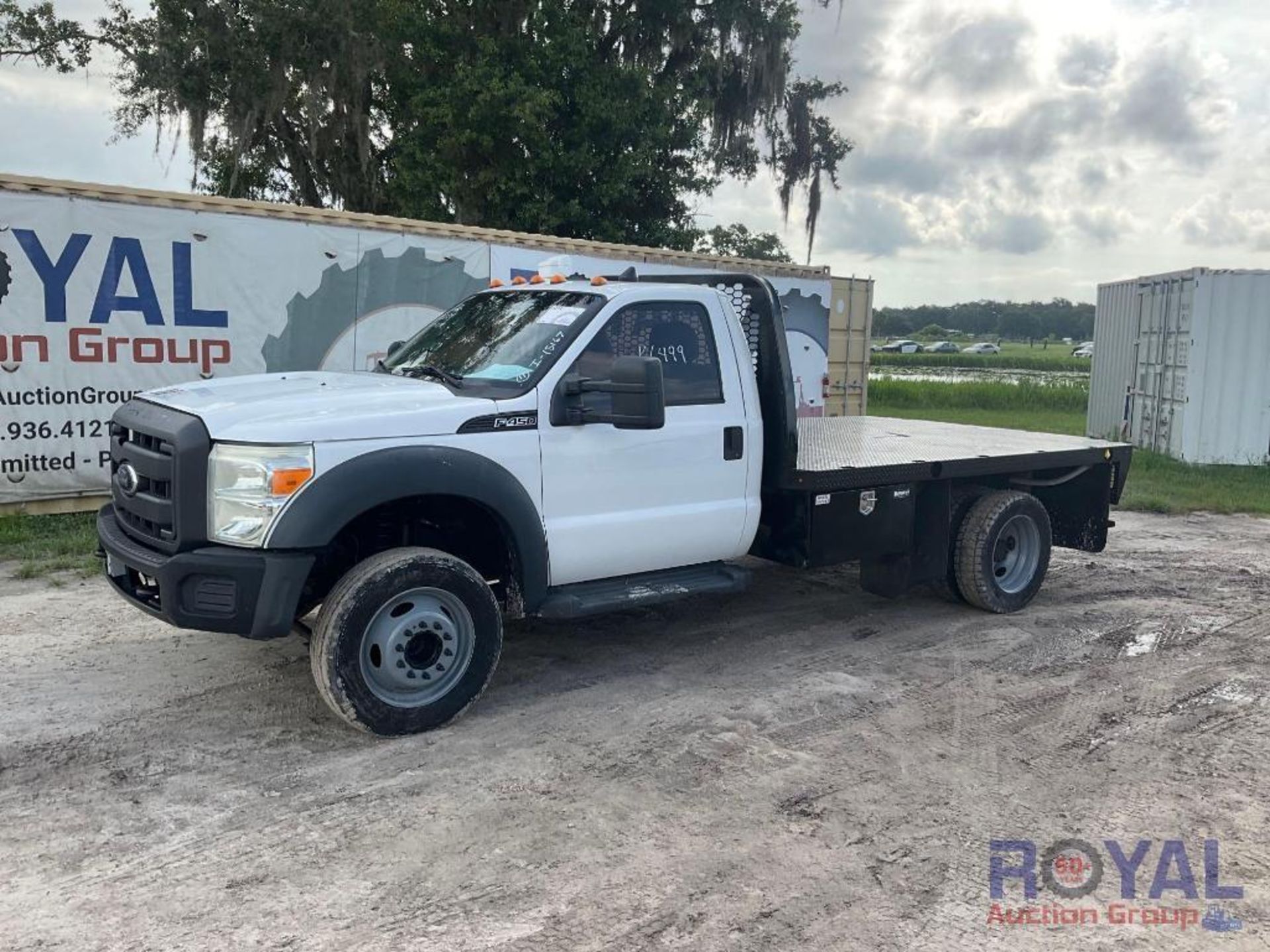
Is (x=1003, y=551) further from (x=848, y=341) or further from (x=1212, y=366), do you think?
(x=848, y=341)

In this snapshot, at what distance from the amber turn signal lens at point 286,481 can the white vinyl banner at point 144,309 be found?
5629 mm

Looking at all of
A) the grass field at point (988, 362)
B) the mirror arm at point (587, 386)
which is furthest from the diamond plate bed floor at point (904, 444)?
the grass field at point (988, 362)

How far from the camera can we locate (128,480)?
4680 mm

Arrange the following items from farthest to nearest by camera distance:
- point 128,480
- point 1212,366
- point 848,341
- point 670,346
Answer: point 848,341 → point 1212,366 → point 670,346 → point 128,480

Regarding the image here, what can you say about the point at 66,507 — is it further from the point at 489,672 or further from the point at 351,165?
the point at 351,165

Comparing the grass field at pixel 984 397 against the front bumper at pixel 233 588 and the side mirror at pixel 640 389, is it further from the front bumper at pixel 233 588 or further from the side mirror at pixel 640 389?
the front bumper at pixel 233 588

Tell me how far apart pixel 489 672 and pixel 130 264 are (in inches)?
245

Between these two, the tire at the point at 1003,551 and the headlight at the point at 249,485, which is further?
the tire at the point at 1003,551

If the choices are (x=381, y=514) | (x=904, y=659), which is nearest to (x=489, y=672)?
(x=381, y=514)

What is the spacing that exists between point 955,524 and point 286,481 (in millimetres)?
4471

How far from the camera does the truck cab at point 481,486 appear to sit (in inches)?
168

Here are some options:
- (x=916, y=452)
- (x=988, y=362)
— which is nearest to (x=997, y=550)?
(x=916, y=452)

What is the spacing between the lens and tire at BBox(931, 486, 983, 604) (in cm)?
695
